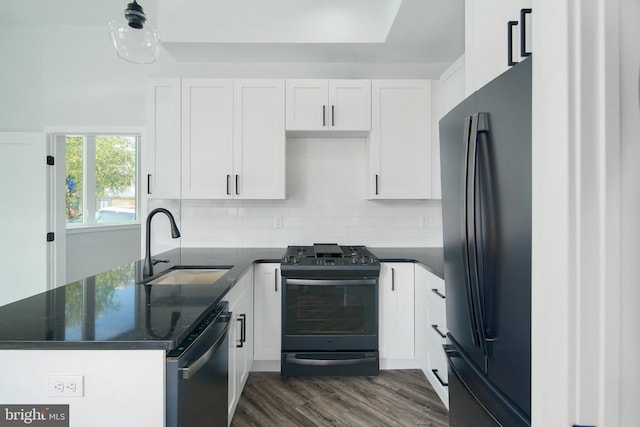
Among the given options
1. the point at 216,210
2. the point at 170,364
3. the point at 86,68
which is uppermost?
the point at 86,68

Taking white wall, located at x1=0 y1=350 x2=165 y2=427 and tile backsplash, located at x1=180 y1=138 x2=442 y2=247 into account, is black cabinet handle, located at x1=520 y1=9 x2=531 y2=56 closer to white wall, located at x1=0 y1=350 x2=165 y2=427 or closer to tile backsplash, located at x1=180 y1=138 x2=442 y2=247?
white wall, located at x1=0 y1=350 x2=165 y2=427

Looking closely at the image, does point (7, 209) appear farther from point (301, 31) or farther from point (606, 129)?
point (606, 129)

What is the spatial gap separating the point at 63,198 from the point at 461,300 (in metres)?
3.85

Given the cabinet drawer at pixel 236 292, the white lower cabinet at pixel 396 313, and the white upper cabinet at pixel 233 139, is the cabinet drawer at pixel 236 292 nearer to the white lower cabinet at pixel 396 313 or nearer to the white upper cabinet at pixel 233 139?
the white upper cabinet at pixel 233 139

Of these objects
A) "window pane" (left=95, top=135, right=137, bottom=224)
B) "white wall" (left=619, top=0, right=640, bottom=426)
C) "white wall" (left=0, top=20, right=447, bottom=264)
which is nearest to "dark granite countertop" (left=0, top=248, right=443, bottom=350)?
"white wall" (left=619, top=0, right=640, bottom=426)

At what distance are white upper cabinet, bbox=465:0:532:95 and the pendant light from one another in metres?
1.50

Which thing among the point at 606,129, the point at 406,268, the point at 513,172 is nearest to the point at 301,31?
the point at 406,268

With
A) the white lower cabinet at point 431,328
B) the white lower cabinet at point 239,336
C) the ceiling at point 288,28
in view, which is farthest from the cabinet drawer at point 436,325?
the ceiling at point 288,28

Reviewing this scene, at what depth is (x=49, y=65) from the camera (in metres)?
3.13

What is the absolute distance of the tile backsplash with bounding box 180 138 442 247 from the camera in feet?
10.00

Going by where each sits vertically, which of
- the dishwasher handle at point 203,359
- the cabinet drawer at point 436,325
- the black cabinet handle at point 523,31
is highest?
the black cabinet handle at point 523,31

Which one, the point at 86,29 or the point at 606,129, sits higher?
the point at 86,29

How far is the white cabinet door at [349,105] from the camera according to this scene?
271 cm

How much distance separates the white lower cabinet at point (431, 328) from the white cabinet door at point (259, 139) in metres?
1.34
